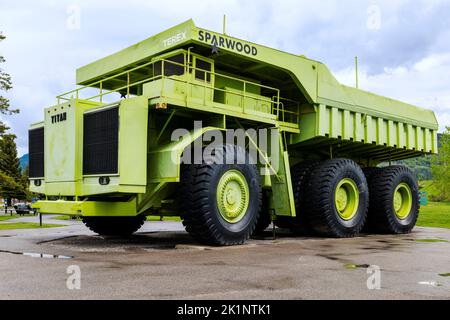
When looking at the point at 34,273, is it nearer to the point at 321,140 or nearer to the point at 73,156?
the point at 73,156

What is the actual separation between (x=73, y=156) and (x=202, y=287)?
16.5 ft

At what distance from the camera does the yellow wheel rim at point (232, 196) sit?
9.55 m

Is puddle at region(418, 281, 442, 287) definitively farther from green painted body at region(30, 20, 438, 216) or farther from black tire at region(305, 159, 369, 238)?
black tire at region(305, 159, 369, 238)

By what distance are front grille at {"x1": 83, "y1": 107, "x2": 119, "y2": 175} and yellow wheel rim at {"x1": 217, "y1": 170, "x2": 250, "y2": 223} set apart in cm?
207

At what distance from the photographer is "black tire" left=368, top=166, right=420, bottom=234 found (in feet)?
47.0

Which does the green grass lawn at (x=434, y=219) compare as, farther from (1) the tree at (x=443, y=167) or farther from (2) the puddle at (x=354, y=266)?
(1) the tree at (x=443, y=167)

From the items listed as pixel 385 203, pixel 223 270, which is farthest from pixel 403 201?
pixel 223 270

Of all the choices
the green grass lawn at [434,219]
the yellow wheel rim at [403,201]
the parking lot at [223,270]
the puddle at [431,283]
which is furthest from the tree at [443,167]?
the puddle at [431,283]

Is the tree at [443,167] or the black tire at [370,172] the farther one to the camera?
the tree at [443,167]

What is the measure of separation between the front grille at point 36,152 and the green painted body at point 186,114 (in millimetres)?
311

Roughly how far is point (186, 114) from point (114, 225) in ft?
12.6

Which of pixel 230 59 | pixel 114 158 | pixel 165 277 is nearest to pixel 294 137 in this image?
pixel 230 59

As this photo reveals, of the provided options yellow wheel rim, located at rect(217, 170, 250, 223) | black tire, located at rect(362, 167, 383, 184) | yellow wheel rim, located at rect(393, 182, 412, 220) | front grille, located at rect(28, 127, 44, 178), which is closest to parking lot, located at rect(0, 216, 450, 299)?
yellow wheel rim, located at rect(217, 170, 250, 223)

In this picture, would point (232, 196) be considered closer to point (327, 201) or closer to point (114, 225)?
point (327, 201)
